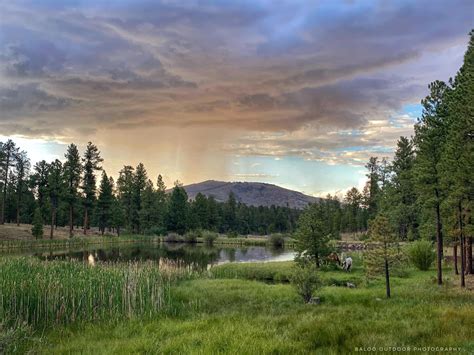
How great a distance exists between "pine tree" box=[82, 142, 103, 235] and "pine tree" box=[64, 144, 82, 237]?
313 cm

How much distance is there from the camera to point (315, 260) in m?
33.5

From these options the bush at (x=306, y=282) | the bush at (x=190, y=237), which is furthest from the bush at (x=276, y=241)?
the bush at (x=306, y=282)

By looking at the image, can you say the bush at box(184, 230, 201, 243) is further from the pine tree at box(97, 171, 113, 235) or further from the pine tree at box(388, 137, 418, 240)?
the pine tree at box(388, 137, 418, 240)

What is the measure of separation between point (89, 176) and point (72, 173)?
221 inches

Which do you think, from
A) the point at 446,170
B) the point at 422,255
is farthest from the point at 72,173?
the point at 446,170

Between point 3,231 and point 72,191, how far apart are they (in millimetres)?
14148

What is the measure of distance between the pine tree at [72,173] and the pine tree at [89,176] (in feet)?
10.3

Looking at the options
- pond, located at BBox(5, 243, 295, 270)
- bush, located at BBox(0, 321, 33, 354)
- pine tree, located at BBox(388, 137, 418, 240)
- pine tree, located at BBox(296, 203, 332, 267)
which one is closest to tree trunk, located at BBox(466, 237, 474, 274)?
pine tree, located at BBox(296, 203, 332, 267)

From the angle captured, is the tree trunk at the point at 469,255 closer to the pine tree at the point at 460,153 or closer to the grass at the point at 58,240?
the pine tree at the point at 460,153

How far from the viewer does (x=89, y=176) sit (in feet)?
274

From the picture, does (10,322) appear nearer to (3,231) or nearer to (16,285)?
(16,285)

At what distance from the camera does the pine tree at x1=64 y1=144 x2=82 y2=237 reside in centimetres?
7712

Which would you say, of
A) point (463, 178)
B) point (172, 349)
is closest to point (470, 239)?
point (463, 178)

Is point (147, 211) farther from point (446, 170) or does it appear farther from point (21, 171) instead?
point (446, 170)
